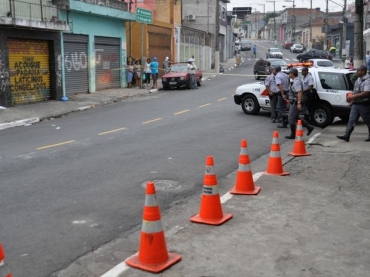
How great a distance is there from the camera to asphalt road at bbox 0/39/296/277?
5.29 meters

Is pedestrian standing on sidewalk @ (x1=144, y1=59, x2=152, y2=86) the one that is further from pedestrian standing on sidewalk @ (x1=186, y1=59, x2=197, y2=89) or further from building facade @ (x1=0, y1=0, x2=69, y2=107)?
building facade @ (x1=0, y1=0, x2=69, y2=107)

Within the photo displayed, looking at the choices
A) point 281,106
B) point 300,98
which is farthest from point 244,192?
point 281,106

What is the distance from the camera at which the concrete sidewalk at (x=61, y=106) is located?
16359 mm

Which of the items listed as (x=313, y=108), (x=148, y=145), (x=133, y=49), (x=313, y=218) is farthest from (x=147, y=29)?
(x=313, y=218)

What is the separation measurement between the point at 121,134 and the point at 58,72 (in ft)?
34.1

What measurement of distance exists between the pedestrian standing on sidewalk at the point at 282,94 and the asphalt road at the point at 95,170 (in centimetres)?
43

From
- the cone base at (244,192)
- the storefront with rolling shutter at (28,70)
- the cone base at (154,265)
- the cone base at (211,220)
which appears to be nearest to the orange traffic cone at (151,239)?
the cone base at (154,265)

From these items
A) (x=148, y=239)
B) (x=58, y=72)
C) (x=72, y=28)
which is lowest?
(x=148, y=239)

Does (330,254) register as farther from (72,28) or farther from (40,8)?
(72,28)

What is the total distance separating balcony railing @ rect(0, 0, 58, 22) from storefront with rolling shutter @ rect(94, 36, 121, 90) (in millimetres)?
4651

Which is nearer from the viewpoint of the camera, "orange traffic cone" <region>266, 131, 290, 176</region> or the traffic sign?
"orange traffic cone" <region>266, 131, 290, 176</region>

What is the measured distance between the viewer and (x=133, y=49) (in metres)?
32.2

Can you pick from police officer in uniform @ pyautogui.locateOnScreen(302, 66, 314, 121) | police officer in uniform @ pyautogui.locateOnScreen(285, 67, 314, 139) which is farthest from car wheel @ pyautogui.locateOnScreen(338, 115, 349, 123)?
police officer in uniform @ pyautogui.locateOnScreen(285, 67, 314, 139)

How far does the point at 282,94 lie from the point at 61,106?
1031 cm
